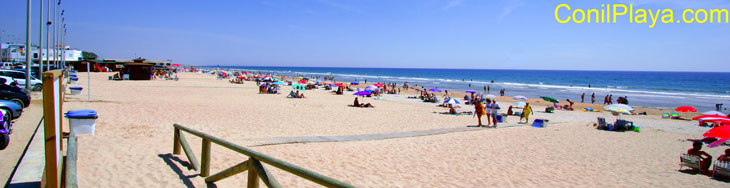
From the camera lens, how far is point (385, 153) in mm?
8531

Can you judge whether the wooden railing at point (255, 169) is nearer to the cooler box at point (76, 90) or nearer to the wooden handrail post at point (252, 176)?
the wooden handrail post at point (252, 176)

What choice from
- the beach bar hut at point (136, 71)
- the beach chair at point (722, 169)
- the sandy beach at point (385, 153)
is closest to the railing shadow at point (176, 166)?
the sandy beach at point (385, 153)

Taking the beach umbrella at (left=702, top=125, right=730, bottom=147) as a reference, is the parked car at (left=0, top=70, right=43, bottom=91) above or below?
above

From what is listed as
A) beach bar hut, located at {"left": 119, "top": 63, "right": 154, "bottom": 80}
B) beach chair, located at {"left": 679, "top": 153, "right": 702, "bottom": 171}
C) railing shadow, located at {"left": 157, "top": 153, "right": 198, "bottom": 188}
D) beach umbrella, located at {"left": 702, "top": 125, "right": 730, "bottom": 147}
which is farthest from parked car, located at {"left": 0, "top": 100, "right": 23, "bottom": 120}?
beach bar hut, located at {"left": 119, "top": 63, "right": 154, "bottom": 80}

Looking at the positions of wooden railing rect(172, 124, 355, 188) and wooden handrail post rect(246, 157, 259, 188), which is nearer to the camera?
wooden railing rect(172, 124, 355, 188)

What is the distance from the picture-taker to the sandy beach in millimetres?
6109

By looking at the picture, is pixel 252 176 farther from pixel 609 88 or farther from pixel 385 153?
pixel 609 88

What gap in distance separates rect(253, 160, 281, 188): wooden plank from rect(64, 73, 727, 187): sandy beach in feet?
5.02

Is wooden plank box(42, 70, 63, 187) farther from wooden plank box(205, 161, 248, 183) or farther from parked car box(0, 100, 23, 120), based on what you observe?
parked car box(0, 100, 23, 120)

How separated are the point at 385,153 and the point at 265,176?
15.9ft

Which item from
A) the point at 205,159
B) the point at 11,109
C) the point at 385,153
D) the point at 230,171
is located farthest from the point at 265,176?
the point at 11,109

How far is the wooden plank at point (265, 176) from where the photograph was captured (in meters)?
3.83

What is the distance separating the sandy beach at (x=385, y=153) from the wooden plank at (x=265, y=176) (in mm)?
1531

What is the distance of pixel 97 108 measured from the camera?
12.7 m
